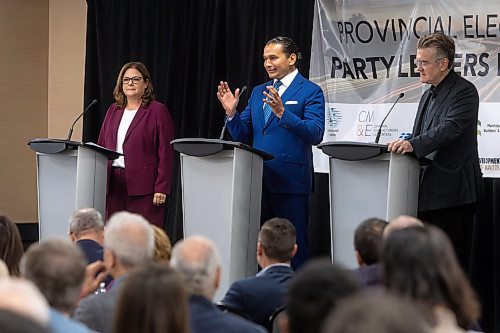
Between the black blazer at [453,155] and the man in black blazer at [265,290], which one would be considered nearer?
the man in black blazer at [265,290]

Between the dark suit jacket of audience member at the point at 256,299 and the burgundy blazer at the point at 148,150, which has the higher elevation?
the burgundy blazer at the point at 148,150

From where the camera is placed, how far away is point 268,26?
23.1 feet

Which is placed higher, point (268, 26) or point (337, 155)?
point (268, 26)

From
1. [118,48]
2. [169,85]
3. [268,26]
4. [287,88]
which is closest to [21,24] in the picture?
[118,48]

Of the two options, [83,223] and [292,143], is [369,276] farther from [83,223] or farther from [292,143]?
[292,143]

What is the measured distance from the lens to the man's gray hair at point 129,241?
3.27m

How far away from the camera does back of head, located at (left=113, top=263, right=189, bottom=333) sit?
2.16 metres

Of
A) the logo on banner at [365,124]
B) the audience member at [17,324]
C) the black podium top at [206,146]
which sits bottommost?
the audience member at [17,324]

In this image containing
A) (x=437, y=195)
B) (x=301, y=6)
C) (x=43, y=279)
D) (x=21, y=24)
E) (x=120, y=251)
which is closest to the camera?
(x=43, y=279)

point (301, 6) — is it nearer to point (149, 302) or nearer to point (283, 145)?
point (283, 145)

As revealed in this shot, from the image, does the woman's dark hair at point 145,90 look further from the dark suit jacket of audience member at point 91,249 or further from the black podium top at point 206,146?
the dark suit jacket of audience member at point 91,249

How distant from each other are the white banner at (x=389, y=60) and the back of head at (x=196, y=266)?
10.9 ft

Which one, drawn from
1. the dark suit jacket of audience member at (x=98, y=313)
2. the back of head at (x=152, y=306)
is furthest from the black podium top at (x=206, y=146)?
the back of head at (x=152, y=306)

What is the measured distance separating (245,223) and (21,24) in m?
4.14
